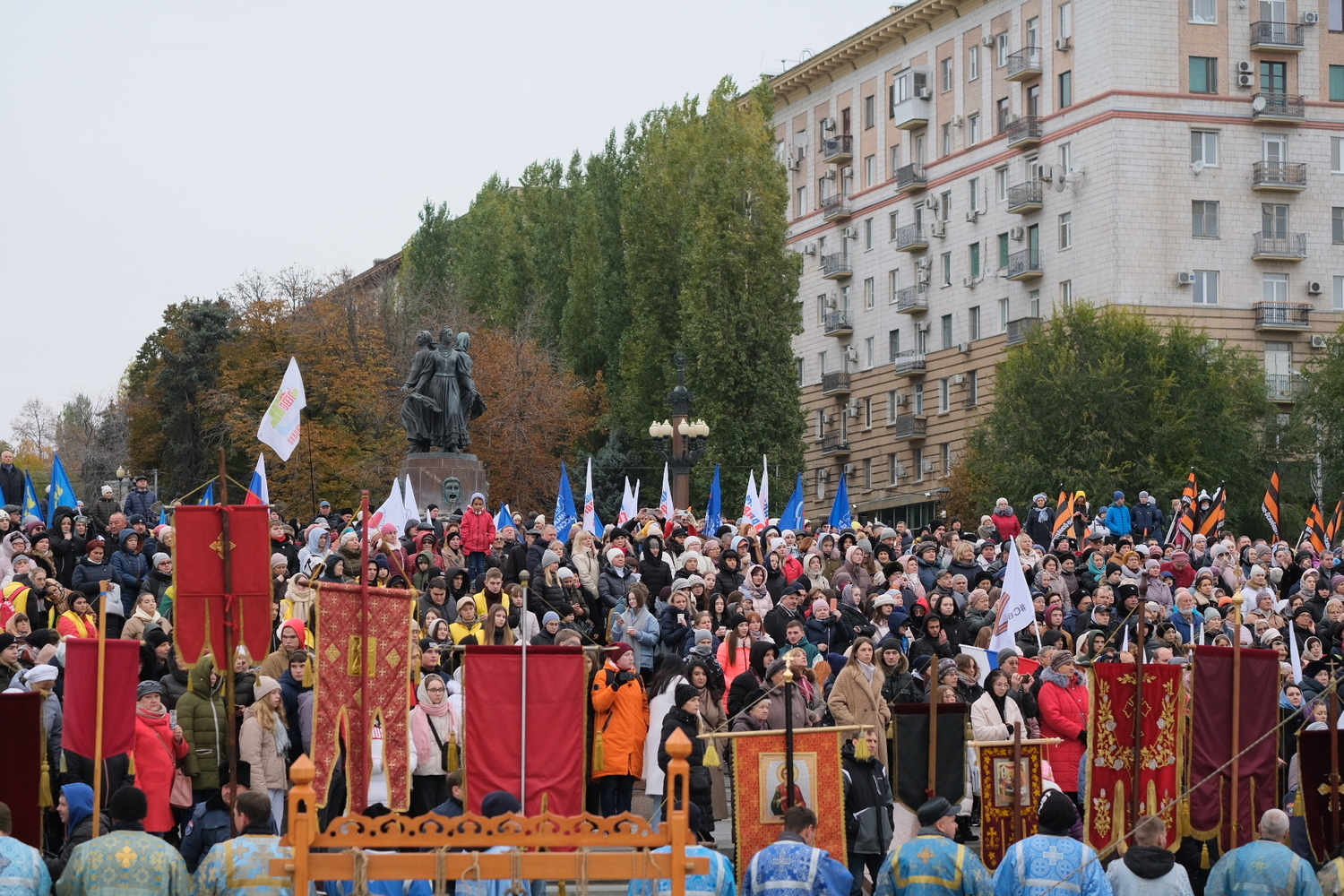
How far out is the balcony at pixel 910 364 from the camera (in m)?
64.3

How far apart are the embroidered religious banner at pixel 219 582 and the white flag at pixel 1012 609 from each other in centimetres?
761

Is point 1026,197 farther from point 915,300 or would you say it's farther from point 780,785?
point 780,785

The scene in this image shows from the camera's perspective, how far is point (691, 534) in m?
25.4

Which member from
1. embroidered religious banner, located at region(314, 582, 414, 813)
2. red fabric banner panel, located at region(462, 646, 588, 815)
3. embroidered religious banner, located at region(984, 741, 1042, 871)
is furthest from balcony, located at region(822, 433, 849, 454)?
embroidered religious banner, located at region(314, 582, 414, 813)

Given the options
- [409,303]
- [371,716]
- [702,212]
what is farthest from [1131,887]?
[409,303]

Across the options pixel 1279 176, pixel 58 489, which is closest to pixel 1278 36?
pixel 1279 176

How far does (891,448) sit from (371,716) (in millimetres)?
54249

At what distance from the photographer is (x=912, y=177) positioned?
64.3 metres

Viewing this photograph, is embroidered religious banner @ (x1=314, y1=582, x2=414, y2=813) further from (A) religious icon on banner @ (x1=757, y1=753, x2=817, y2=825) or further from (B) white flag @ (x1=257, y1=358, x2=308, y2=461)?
(B) white flag @ (x1=257, y1=358, x2=308, y2=461)

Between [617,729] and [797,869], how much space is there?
187 inches

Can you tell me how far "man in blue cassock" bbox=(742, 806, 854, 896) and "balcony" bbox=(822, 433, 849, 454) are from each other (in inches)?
2270

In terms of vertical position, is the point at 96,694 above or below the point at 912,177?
below

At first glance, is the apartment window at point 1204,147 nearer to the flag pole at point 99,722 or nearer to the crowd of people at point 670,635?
the crowd of people at point 670,635

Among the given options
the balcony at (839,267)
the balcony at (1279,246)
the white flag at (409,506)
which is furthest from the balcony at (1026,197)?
the white flag at (409,506)
